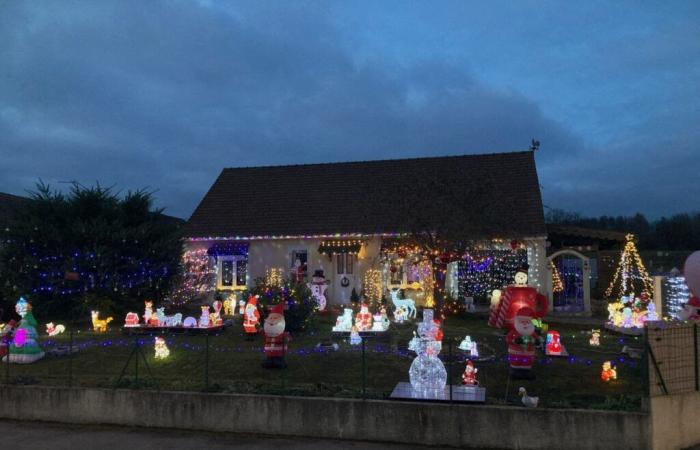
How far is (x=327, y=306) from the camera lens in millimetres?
22109

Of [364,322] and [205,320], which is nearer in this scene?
[364,322]

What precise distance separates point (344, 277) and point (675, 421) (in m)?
15.9

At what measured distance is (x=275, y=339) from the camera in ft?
36.5

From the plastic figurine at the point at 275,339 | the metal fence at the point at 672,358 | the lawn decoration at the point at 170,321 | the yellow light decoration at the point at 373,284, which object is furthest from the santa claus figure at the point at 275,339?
the yellow light decoration at the point at 373,284

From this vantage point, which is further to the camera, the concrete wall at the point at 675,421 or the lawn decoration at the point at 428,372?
the lawn decoration at the point at 428,372

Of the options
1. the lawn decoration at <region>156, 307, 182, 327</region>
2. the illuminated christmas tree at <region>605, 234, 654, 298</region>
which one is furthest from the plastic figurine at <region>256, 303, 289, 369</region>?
the illuminated christmas tree at <region>605, 234, 654, 298</region>

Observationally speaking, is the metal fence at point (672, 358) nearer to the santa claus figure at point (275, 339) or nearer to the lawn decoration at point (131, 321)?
the santa claus figure at point (275, 339)

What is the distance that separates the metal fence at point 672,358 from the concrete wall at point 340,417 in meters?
0.73

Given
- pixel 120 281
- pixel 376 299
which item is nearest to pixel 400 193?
pixel 376 299

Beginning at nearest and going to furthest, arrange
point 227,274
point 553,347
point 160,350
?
point 553,347, point 160,350, point 227,274

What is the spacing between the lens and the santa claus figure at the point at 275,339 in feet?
36.2

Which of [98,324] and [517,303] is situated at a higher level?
[517,303]

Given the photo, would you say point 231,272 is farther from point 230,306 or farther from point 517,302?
point 517,302

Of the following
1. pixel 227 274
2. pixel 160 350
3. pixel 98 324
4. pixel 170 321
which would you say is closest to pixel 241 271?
pixel 227 274
